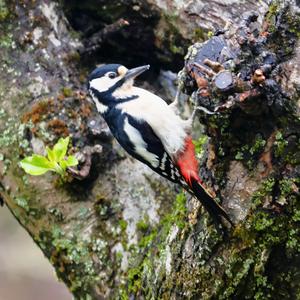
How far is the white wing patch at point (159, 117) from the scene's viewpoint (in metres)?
3.23

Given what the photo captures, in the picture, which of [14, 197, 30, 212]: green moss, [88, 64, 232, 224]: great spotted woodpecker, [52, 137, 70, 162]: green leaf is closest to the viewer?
Result: [52, 137, 70, 162]: green leaf

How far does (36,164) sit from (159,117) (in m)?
0.65

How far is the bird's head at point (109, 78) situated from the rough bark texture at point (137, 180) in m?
0.16

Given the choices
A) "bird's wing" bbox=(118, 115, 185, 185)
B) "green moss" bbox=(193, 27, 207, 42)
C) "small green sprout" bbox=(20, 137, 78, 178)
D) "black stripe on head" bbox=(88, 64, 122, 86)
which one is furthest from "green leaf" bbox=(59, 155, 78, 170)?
"green moss" bbox=(193, 27, 207, 42)

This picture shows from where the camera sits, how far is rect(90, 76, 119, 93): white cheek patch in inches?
131

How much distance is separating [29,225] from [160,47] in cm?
120

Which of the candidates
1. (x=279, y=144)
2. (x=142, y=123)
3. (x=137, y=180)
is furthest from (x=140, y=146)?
(x=279, y=144)

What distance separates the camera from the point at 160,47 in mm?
3742

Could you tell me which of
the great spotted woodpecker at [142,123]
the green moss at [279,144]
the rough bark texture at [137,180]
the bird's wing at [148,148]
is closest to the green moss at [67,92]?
the rough bark texture at [137,180]

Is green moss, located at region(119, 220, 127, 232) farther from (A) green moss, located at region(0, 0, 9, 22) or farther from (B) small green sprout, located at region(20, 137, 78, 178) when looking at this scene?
(A) green moss, located at region(0, 0, 9, 22)

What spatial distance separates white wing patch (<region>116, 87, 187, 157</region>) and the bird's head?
0.34 ft

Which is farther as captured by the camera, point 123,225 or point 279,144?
point 123,225

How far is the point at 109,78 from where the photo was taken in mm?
3344

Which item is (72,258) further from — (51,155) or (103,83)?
(103,83)
